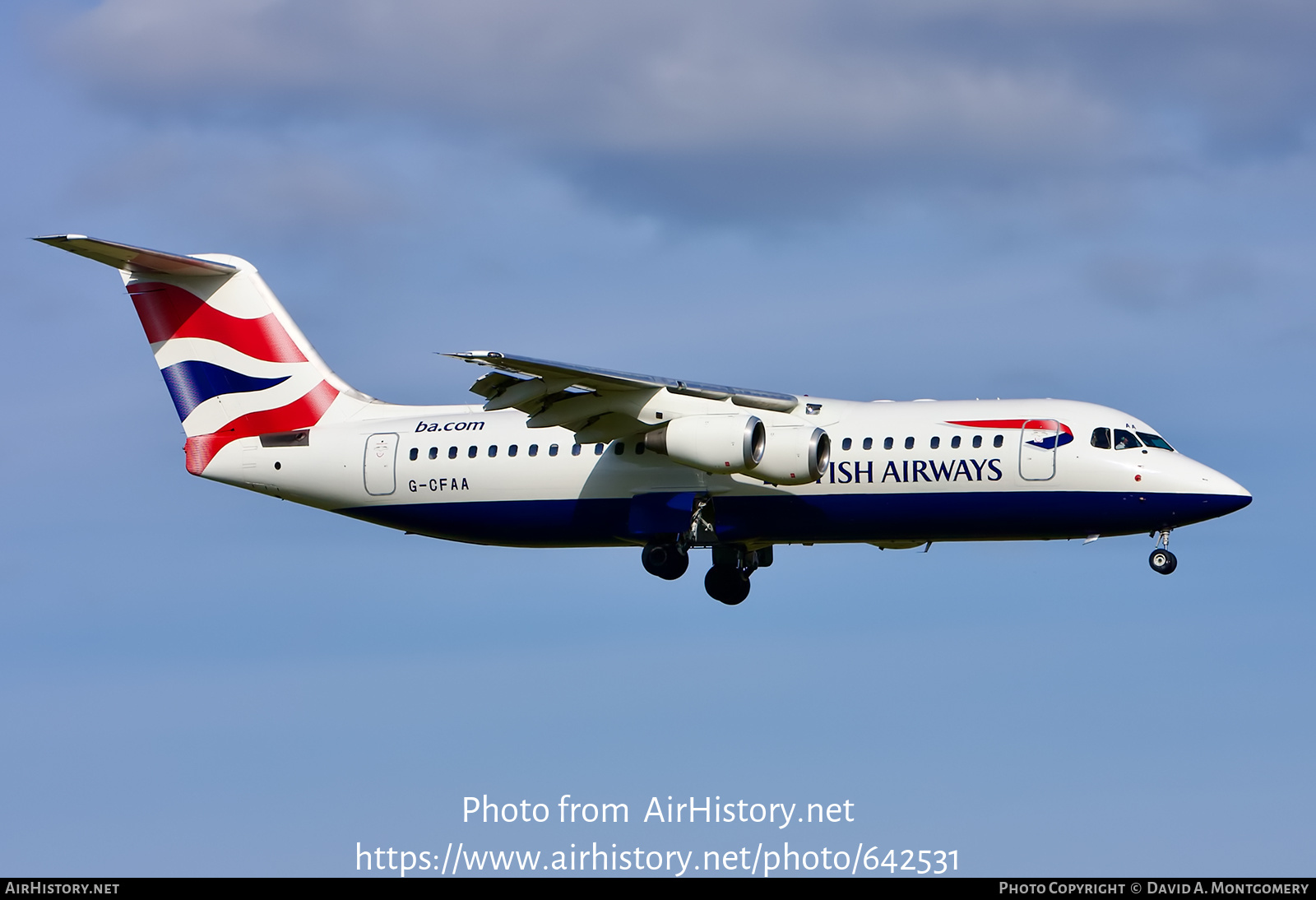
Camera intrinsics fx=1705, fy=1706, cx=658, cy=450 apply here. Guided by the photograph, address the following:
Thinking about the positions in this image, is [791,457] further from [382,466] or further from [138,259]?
[138,259]

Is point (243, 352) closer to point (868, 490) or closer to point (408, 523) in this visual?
point (408, 523)

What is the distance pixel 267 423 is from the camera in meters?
29.1

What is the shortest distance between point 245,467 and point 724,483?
8.46 metres

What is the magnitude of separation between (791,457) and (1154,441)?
540 cm

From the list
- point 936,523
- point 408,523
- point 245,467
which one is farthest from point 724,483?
point 245,467

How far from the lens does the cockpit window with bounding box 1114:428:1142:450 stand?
2488 cm

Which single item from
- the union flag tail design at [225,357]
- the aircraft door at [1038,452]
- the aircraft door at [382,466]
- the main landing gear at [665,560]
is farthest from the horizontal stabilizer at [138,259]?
the aircraft door at [1038,452]

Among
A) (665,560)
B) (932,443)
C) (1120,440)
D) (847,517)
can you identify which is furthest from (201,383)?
(1120,440)

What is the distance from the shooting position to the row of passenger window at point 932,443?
25.0 metres

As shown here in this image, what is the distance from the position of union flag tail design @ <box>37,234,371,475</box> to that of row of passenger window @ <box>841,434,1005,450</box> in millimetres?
8758

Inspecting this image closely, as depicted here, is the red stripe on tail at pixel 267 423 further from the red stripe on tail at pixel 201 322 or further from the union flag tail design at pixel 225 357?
the red stripe on tail at pixel 201 322

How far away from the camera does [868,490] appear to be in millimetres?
25359

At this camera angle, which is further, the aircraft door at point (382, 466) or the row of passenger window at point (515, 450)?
the aircraft door at point (382, 466)

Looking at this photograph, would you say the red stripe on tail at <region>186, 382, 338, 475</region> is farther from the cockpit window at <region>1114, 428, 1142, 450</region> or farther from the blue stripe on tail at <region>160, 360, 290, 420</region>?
the cockpit window at <region>1114, 428, 1142, 450</region>
